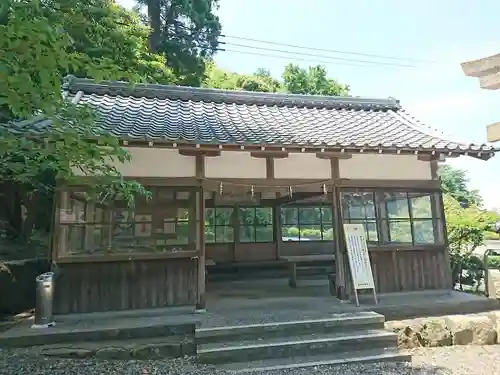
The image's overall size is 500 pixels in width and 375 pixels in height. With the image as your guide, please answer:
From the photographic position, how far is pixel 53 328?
4820mm

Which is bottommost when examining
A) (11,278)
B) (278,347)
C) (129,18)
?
(278,347)

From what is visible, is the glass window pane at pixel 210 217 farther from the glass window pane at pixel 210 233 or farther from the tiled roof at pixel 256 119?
the tiled roof at pixel 256 119

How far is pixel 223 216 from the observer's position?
33.9ft

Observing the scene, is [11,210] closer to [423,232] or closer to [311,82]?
[423,232]

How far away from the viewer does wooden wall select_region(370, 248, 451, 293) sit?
20.8 feet

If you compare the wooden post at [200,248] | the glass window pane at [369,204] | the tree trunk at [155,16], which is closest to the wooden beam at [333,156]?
the glass window pane at [369,204]

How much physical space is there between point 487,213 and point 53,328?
8.05 meters

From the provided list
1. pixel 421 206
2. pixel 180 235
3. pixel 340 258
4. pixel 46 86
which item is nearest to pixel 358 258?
pixel 340 258

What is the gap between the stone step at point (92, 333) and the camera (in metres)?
4.52

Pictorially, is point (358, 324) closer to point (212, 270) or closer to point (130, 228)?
point (130, 228)

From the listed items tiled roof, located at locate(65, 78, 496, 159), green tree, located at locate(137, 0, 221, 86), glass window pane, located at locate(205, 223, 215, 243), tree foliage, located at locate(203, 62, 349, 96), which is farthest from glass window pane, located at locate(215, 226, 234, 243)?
tree foliage, located at locate(203, 62, 349, 96)

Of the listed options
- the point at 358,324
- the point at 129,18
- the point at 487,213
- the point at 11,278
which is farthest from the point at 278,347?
the point at 129,18

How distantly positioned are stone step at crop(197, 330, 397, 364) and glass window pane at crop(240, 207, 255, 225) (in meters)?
5.79

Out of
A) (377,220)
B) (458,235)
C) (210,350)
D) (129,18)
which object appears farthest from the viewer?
(129,18)
